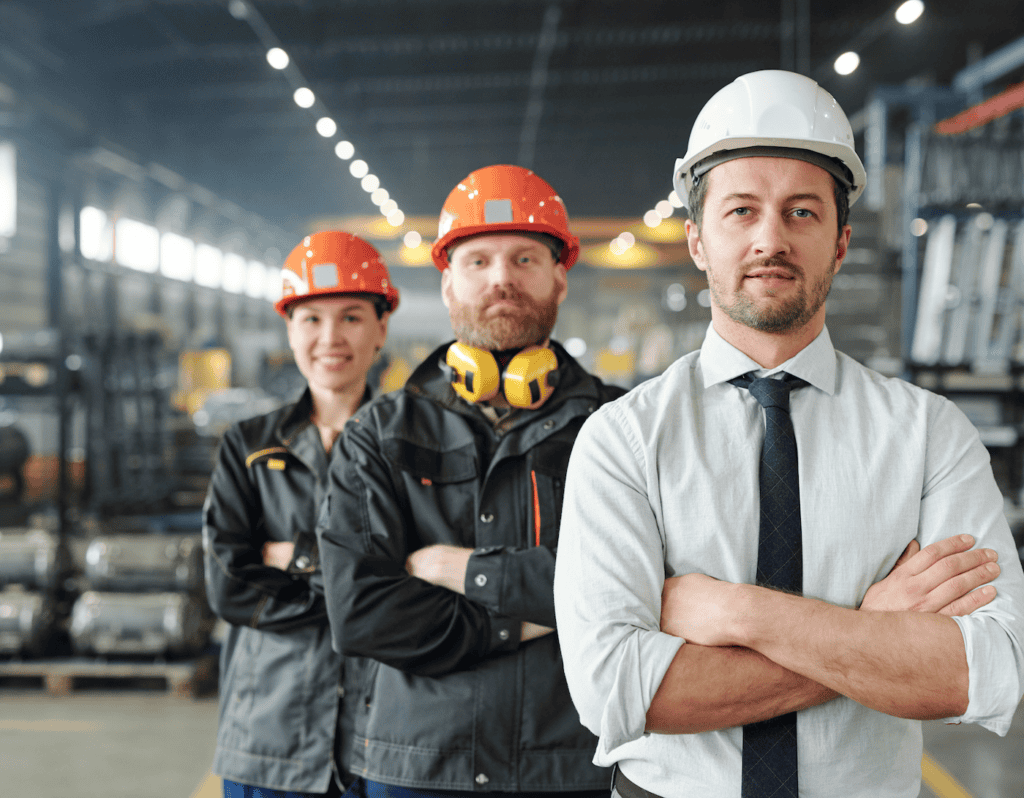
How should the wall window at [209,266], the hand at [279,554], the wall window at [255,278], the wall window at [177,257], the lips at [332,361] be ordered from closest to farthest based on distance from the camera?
the hand at [279,554] → the lips at [332,361] → the wall window at [177,257] → the wall window at [209,266] → the wall window at [255,278]

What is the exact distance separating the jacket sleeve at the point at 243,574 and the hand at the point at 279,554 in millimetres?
25

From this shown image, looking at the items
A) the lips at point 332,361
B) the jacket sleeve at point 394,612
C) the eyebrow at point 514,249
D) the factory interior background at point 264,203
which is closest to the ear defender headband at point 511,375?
the eyebrow at point 514,249

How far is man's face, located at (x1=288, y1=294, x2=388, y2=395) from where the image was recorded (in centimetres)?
251

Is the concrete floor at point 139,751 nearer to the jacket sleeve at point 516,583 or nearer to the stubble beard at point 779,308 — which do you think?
the jacket sleeve at point 516,583

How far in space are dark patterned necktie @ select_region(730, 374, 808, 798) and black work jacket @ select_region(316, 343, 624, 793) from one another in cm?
55

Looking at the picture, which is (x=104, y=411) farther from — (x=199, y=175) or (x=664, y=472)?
(x=199, y=175)

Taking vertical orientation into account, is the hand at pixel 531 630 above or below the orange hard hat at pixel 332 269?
below

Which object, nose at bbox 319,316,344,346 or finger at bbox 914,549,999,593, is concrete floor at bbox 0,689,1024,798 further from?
finger at bbox 914,549,999,593

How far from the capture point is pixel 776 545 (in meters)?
1.41

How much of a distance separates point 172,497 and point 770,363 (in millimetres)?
9422

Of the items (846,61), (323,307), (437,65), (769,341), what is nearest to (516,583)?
(769,341)

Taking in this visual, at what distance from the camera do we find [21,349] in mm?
8461

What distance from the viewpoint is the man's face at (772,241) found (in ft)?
4.92

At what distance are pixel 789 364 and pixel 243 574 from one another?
1.59 metres
